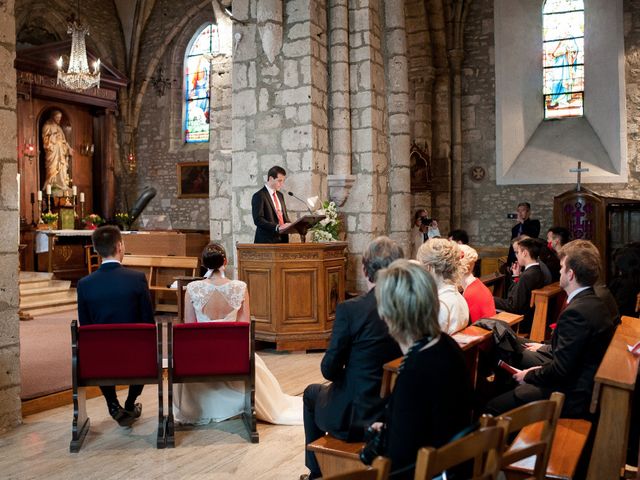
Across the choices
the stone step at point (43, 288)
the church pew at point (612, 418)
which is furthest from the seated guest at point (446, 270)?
the stone step at point (43, 288)

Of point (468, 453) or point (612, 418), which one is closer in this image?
point (468, 453)

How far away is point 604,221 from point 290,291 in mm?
5791

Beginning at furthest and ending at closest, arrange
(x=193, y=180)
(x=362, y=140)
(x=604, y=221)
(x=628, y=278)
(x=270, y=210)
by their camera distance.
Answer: (x=193, y=180) → (x=604, y=221) → (x=362, y=140) → (x=270, y=210) → (x=628, y=278)

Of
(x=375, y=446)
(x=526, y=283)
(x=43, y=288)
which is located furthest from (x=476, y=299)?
(x=43, y=288)

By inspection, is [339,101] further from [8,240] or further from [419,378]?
[419,378]

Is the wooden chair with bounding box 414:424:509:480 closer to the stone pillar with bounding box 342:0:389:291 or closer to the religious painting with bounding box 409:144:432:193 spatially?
the stone pillar with bounding box 342:0:389:291

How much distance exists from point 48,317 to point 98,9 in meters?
8.82

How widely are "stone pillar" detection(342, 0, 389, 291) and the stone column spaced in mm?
198

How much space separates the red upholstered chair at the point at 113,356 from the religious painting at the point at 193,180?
1099 centimetres

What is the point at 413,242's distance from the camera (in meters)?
10.3

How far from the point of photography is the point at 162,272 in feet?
29.0

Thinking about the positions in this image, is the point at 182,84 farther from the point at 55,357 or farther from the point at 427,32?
the point at 55,357

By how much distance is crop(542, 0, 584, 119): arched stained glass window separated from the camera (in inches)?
468

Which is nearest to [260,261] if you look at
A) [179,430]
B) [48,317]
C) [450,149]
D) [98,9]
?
[179,430]
